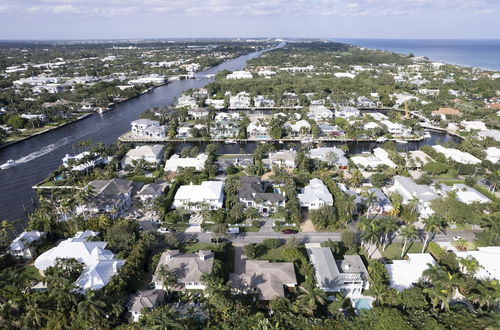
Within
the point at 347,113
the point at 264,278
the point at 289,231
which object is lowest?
the point at 289,231

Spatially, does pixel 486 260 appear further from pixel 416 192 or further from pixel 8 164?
pixel 8 164

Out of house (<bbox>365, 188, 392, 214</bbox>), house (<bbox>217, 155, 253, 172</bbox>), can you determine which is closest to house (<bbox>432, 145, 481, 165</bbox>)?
house (<bbox>365, 188, 392, 214</bbox>)

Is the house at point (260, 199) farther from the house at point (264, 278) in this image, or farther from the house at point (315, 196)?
the house at point (264, 278)

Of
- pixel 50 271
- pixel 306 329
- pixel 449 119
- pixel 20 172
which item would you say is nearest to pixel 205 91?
pixel 20 172

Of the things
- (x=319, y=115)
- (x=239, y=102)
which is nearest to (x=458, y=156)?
(x=319, y=115)

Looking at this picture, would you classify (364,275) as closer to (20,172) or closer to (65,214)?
(65,214)

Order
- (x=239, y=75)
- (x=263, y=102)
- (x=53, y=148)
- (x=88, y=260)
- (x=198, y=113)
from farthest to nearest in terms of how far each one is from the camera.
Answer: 1. (x=239, y=75)
2. (x=263, y=102)
3. (x=198, y=113)
4. (x=53, y=148)
5. (x=88, y=260)
